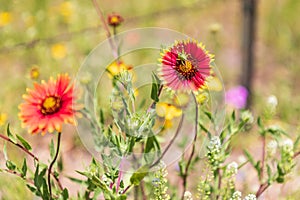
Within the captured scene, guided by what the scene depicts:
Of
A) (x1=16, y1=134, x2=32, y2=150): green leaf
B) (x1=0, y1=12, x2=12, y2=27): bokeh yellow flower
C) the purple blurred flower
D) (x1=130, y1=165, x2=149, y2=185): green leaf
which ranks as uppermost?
(x1=0, y1=12, x2=12, y2=27): bokeh yellow flower

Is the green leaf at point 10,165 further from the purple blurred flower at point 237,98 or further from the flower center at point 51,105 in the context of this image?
the purple blurred flower at point 237,98

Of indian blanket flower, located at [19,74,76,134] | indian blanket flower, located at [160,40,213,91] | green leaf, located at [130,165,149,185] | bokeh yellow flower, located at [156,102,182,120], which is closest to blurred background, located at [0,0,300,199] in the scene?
bokeh yellow flower, located at [156,102,182,120]

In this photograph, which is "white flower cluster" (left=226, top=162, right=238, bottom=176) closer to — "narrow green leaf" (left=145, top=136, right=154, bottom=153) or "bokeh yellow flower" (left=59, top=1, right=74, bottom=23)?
"narrow green leaf" (left=145, top=136, right=154, bottom=153)

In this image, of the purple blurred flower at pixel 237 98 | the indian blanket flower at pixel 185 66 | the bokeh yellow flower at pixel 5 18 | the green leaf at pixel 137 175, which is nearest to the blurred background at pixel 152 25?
the bokeh yellow flower at pixel 5 18

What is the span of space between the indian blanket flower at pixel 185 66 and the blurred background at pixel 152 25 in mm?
1450

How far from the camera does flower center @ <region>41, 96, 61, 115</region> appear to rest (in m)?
1.09

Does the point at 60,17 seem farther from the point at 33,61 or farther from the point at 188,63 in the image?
the point at 188,63

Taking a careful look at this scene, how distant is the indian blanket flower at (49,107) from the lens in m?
1.05

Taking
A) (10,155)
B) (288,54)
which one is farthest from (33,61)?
(288,54)

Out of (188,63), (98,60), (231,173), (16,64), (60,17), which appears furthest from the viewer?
(60,17)

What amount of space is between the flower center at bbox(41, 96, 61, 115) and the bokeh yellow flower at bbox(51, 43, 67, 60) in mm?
1844

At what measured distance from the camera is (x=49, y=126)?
1038 millimetres

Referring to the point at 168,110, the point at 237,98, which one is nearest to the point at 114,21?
the point at 168,110

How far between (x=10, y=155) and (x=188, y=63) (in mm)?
1247
